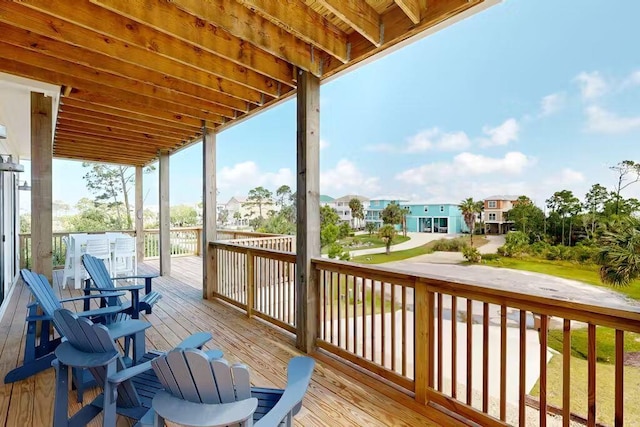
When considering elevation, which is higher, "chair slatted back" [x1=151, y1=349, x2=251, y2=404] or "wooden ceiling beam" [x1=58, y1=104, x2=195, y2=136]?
"wooden ceiling beam" [x1=58, y1=104, x2=195, y2=136]

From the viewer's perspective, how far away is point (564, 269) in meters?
2.05

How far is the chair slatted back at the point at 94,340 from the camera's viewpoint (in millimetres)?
1448

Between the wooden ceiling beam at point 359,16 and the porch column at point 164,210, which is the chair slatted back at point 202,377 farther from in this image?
the porch column at point 164,210

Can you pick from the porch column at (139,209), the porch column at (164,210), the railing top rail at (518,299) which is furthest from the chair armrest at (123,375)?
the porch column at (139,209)

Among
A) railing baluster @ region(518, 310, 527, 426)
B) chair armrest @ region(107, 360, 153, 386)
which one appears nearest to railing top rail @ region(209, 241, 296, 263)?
chair armrest @ region(107, 360, 153, 386)

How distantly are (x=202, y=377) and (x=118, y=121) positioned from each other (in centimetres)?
476

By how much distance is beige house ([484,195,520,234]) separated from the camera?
2508 millimetres

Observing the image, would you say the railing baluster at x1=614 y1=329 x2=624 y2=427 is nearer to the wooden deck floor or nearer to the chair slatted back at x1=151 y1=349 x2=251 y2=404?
the wooden deck floor

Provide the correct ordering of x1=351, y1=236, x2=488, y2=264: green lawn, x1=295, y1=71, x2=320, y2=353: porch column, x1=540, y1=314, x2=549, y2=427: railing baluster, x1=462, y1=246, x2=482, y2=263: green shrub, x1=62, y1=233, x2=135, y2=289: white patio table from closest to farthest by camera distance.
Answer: x1=540, y1=314, x2=549, y2=427: railing baluster, x1=462, y1=246, x2=482, y2=263: green shrub, x1=351, y1=236, x2=488, y2=264: green lawn, x1=295, y1=71, x2=320, y2=353: porch column, x1=62, y1=233, x2=135, y2=289: white patio table

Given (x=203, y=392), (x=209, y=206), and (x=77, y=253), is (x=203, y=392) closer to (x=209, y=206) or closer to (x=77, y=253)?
(x=209, y=206)

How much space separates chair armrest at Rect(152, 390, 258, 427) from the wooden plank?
7.10ft

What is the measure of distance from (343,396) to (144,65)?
3.15 m

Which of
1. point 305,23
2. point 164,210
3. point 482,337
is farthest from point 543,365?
point 164,210

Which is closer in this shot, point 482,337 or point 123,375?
point 123,375
